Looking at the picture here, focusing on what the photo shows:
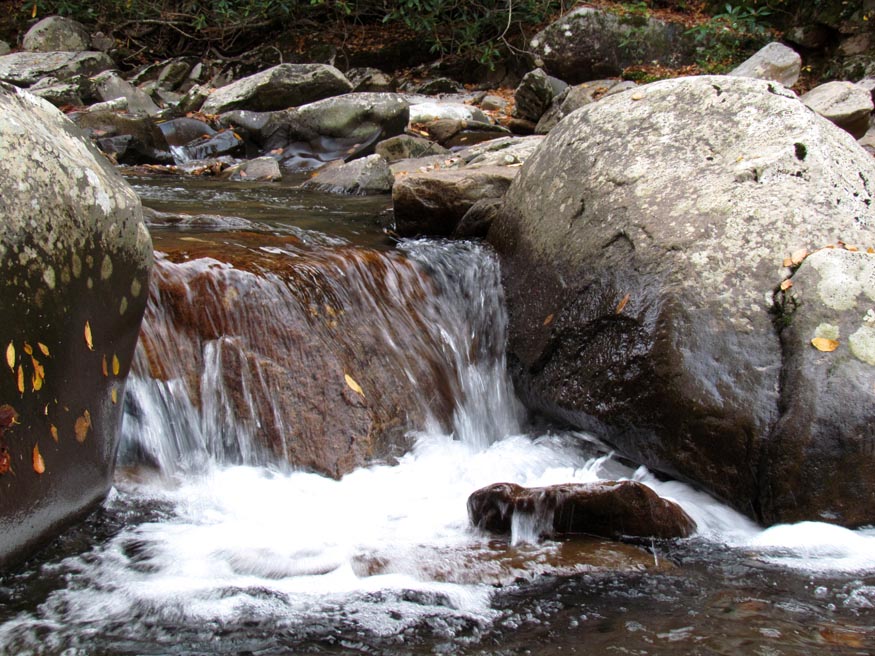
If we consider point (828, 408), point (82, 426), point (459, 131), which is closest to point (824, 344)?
point (828, 408)

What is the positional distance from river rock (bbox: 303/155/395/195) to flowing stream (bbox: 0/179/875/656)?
2.72m

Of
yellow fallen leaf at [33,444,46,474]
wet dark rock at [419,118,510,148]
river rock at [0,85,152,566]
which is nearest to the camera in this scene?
river rock at [0,85,152,566]

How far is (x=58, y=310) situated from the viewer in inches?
105

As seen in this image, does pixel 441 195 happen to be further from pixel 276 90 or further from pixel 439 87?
pixel 439 87

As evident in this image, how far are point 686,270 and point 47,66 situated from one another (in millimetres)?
14457

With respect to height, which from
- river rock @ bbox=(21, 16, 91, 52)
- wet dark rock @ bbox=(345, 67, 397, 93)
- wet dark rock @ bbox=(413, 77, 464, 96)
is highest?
river rock @ bbox=(21, 16, 91, 52)

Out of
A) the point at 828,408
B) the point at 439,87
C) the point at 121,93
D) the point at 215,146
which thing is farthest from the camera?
the point at 439,87

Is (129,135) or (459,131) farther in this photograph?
(459,131)

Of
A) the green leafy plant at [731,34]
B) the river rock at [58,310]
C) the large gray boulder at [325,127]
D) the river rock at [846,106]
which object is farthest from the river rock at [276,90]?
the river rock at [58,310]

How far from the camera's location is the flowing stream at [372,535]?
7.68 feet

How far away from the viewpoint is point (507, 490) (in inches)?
123

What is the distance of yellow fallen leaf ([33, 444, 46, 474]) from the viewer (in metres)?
2.60

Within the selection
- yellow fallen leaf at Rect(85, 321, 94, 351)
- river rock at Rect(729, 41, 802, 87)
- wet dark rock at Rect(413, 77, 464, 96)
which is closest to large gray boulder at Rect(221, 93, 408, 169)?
wet dark rock at Rect(413, 77, 464, 96)

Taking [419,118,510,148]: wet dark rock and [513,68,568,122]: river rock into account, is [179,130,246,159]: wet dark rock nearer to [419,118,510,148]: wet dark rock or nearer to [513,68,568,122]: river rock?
[419,118,510,148]: wet dark rock
